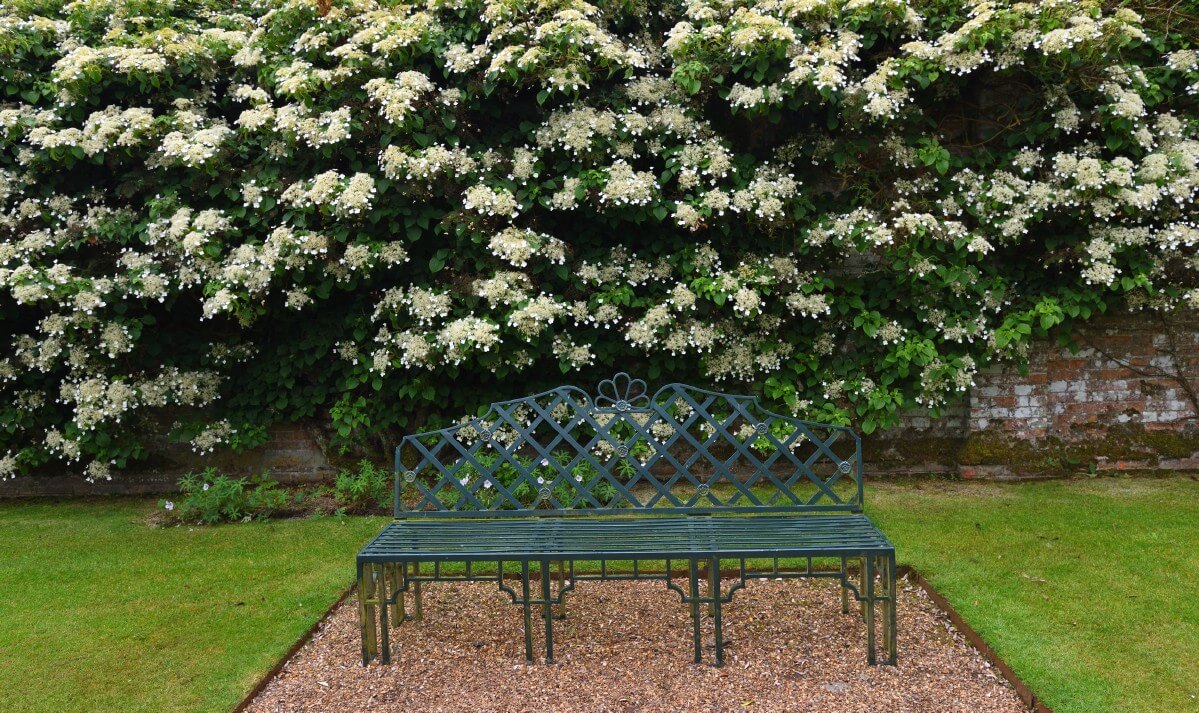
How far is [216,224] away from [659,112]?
122 inches

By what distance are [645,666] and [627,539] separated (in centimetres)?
53

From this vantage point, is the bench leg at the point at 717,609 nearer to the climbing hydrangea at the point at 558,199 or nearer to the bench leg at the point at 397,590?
the bench leg at the point at 397,590

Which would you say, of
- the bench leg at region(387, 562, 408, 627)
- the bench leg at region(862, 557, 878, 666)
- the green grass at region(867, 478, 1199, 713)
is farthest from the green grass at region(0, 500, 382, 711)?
the green grass at region(867, 478, 1199, 713)

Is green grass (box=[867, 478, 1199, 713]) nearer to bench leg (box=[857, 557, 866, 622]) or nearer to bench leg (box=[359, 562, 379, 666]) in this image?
bench leg (box=[857, 557, 866, 622])

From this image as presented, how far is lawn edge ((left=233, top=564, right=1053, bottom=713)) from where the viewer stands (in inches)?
127

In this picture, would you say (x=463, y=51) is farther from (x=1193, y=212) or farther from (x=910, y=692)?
(x=1193, y=212)

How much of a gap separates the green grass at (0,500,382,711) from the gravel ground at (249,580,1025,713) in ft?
0.87

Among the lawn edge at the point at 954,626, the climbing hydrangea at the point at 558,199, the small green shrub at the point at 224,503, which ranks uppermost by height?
the climbing hydrangea at the point at 558,199

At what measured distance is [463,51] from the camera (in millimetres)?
5820

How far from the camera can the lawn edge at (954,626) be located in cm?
322

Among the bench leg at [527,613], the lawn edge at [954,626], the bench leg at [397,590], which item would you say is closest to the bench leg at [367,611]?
the bench leg at [397,590]

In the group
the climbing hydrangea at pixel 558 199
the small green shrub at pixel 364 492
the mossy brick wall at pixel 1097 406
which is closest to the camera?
the climbing hydrangea at pixel 558 199

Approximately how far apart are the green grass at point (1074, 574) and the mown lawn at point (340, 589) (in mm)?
11

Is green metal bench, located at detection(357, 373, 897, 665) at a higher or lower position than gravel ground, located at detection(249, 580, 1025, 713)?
→ higher
